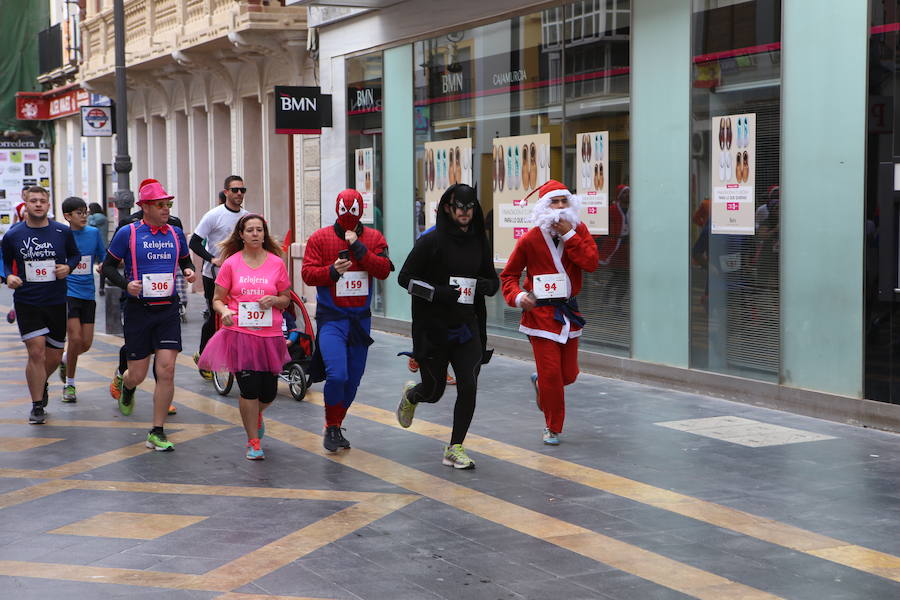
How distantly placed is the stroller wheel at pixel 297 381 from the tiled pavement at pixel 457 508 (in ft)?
1.16

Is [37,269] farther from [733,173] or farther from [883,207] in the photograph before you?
[883,207]

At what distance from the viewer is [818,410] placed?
9930 millimetres

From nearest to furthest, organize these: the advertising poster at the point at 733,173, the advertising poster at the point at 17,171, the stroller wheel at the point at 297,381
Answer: the advertising poster at the point at 733,173 < the stroller wheel at the point at 297,381 < the advertising poster at the point at 17,171

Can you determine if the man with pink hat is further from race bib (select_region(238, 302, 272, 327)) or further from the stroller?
the stroller

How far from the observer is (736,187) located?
10820 millimetres

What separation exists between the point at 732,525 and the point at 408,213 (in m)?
10.7

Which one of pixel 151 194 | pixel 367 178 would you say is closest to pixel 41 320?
pixel 151 194

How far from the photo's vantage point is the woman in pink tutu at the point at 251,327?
8.36m

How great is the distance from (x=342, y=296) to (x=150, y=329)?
1492 mm

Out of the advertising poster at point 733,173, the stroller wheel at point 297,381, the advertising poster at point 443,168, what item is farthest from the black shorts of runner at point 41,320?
the advertising poster at point 443,168

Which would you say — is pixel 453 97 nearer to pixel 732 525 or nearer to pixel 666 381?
pixel 666 381

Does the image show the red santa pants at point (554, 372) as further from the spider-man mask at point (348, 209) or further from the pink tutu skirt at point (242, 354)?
the pink tutu skirt at point (242, 354)

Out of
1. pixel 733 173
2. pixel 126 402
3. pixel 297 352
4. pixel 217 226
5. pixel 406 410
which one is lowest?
pixel 126 402

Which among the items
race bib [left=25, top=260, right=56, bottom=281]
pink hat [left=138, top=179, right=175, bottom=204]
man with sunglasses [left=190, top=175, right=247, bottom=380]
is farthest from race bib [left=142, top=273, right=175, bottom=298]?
man with sunglasses [left=190, top=175, right=247, bottom=380]
